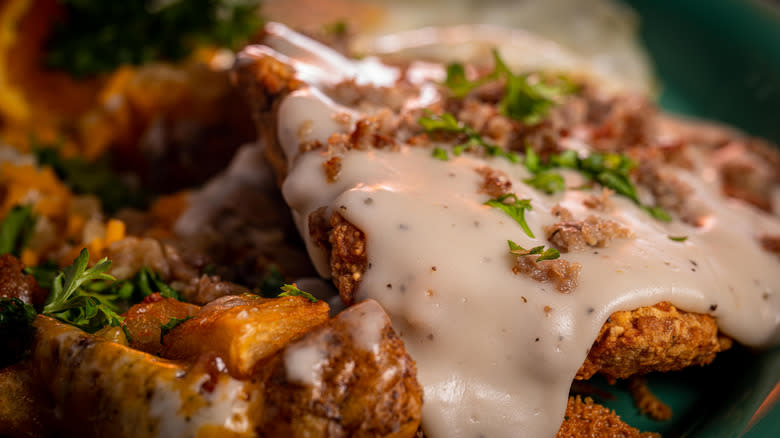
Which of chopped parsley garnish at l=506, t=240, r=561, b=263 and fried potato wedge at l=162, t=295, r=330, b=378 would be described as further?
chopped parsley garnish at l=506, t=240, r=561, b=263

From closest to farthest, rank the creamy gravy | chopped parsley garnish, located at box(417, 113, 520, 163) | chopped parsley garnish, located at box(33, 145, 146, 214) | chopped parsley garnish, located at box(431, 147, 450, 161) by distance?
the creamy gravy → chopped parsley garnish, located at box(431, 147, 450, 161) → chopped parsley garnish, located at box(417, 113, 520, 163) → chopped parsley garnish, located at box(33, 145, 146, 214)

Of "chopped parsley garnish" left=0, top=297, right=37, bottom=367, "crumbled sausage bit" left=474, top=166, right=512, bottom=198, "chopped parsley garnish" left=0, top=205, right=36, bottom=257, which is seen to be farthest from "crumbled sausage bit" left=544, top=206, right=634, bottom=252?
"chopped parsley garnish" left=0, top=205, right=36, bottom=257

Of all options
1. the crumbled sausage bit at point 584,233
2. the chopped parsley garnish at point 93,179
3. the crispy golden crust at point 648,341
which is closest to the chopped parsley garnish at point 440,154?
the crumbled sausage bit at point 584,233

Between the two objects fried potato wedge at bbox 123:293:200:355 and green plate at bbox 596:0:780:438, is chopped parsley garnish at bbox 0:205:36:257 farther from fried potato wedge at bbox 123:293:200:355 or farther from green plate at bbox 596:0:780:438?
green plate at bbox 596:0:780:438

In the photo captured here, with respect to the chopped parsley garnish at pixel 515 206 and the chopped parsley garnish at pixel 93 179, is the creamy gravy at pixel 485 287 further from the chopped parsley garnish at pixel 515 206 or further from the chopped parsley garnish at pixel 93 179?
the chopped parsley garnish at pixel 93 179

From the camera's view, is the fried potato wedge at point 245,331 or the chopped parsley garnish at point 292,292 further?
the chopped parsley garnish at point 292,292

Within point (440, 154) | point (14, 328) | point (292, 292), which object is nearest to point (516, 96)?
point (440, 154)
